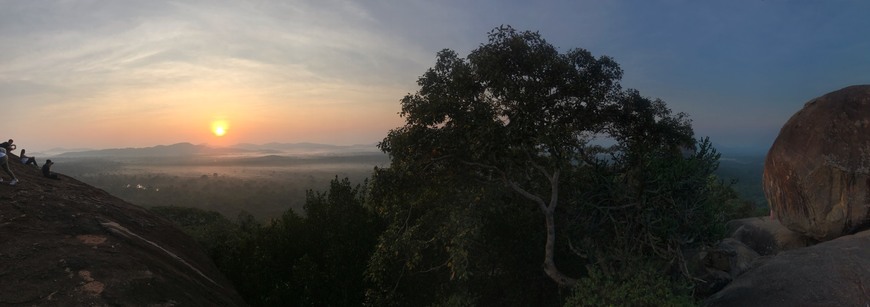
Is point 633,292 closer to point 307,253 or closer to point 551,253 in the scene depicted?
point 551,253

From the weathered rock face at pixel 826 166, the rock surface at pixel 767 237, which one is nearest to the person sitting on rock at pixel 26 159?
the rock surface at pixel 767 237

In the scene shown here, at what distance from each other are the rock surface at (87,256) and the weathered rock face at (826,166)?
34882mm

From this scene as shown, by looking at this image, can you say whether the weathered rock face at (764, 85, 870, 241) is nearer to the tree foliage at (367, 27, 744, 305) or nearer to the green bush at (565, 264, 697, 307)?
the tree foliage at (367, 27, 744, 305)

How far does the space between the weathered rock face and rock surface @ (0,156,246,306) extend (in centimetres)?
3488

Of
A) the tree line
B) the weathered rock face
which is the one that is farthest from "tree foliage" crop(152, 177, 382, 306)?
the weathered rock face

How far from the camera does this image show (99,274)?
1641 cm

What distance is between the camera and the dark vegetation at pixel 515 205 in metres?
18.8

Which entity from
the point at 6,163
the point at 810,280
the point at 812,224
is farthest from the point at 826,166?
the point at 6,163

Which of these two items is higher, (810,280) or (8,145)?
(8,145)

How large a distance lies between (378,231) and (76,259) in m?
15.1

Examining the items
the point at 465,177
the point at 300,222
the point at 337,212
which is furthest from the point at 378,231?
the point at 465,177

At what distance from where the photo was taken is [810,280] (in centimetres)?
2195

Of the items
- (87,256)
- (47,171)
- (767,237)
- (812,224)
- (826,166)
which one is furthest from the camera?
(767,237)

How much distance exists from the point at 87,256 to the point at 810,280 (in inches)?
1188
